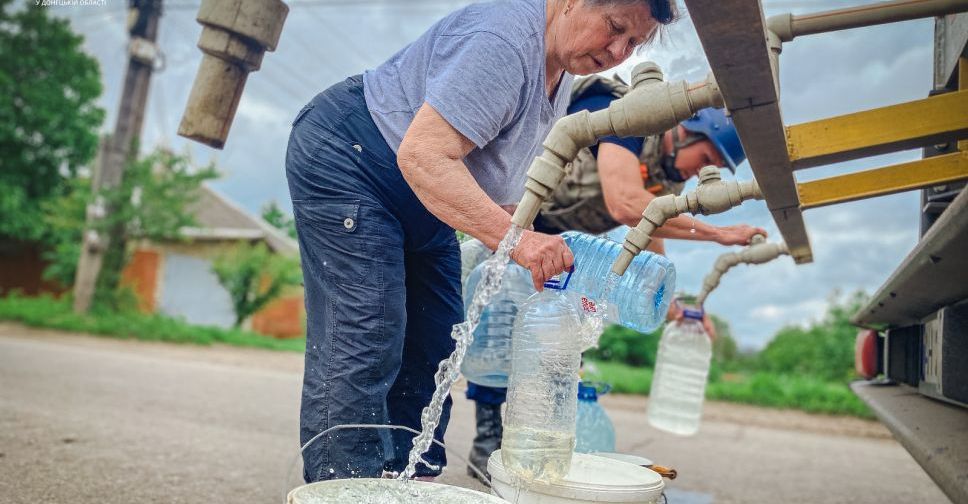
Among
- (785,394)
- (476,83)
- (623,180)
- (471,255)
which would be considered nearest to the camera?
(476,83)

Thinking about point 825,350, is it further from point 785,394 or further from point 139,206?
point 139,206

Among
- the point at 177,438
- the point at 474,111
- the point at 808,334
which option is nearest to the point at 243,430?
the point at 177,438

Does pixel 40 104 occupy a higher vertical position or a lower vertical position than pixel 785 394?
higher

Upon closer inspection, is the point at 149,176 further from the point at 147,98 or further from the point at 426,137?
the point at 426,137

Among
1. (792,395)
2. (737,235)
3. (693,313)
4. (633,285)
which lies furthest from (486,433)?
(792,395)

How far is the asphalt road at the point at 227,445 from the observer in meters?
3.50

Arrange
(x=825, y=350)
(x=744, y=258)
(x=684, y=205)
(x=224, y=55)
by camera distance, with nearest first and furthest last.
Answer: (x=684, y=205) → (x=224, y=55) → (x=744, y=258) → (x=825, y=350)

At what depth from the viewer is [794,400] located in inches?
384

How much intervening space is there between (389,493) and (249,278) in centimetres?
2067

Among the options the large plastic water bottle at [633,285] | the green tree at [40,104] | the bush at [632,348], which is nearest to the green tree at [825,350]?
the bush at [632,348]

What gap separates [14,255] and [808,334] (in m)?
24.1

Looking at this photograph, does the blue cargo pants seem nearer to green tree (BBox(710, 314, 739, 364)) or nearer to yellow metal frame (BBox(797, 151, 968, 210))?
yellow metal frame (BBox(797, 151, 968, 210))

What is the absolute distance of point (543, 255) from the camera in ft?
6.57

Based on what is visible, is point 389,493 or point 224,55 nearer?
point 389,493
